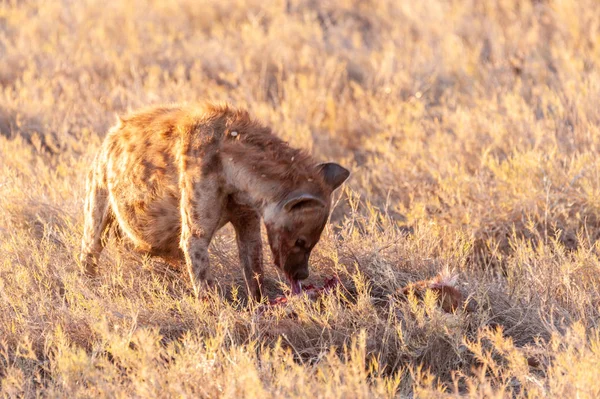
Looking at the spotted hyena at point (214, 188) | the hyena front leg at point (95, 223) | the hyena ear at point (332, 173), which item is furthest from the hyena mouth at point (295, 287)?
the hyena front leg at point (95, 223)

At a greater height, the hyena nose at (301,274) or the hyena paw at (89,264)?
the hyena nose at (301,274)

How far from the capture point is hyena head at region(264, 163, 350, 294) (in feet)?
16.6

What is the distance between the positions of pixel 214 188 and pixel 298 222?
0.53 metres

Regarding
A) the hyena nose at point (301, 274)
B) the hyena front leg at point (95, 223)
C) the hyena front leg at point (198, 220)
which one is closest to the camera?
the hyena front leg at point (198, 220)

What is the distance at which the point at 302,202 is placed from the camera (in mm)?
5051

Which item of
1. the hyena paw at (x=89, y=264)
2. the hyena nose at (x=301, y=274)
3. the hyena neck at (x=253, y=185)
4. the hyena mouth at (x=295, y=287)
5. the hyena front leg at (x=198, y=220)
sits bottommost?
the hyena paw at (x=89, y=264)

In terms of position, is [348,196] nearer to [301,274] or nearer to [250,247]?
[250,247]

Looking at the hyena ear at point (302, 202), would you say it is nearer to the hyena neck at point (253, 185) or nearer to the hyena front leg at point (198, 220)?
the hyena neck at point (253, 185)

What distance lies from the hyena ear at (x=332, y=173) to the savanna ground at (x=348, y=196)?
0.60 m

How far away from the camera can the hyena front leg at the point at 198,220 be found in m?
5.12

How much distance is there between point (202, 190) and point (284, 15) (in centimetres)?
718

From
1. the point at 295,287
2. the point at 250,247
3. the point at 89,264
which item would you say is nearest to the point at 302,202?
the point at 295,287

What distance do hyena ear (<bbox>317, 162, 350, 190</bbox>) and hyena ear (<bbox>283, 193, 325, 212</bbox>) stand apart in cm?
26

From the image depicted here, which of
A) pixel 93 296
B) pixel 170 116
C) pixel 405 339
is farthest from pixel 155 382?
pixel 170 116
